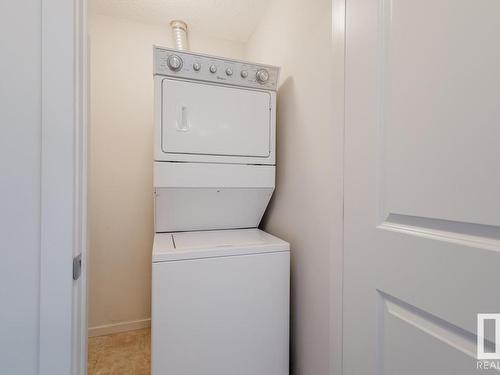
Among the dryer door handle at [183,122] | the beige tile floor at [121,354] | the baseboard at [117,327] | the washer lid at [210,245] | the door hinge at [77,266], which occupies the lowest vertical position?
the beige tile floor at [121,354]

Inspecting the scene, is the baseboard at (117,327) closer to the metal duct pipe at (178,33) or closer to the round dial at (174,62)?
the round dial at (174,62)

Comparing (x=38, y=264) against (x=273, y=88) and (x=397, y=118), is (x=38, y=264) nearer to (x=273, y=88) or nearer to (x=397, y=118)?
(x=397, y=118)

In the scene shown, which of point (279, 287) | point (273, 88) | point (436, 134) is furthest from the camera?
point (273, 88)

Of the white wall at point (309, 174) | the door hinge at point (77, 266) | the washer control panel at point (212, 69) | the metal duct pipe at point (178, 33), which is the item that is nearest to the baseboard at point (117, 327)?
the white wall at point (309, 174)

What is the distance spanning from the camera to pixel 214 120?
1602 millimetres

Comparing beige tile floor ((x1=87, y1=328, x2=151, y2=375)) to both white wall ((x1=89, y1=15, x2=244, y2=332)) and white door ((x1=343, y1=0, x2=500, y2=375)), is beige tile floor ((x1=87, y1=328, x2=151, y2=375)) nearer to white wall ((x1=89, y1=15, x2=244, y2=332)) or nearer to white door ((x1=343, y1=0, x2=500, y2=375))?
white wall ((x1=89, y1=15, x2=244, y2=332))

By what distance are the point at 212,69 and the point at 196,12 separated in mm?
1111

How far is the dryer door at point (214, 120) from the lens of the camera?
152 cm

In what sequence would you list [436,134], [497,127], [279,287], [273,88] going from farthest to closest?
[273,88], [279,287], [436,134], [497,127]

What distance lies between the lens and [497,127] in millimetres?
564

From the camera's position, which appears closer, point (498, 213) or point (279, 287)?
point (498, 213)

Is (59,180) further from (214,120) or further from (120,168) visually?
(120,168)

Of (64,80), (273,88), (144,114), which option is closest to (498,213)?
(64,80)

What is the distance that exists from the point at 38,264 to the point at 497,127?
53.6 inches
